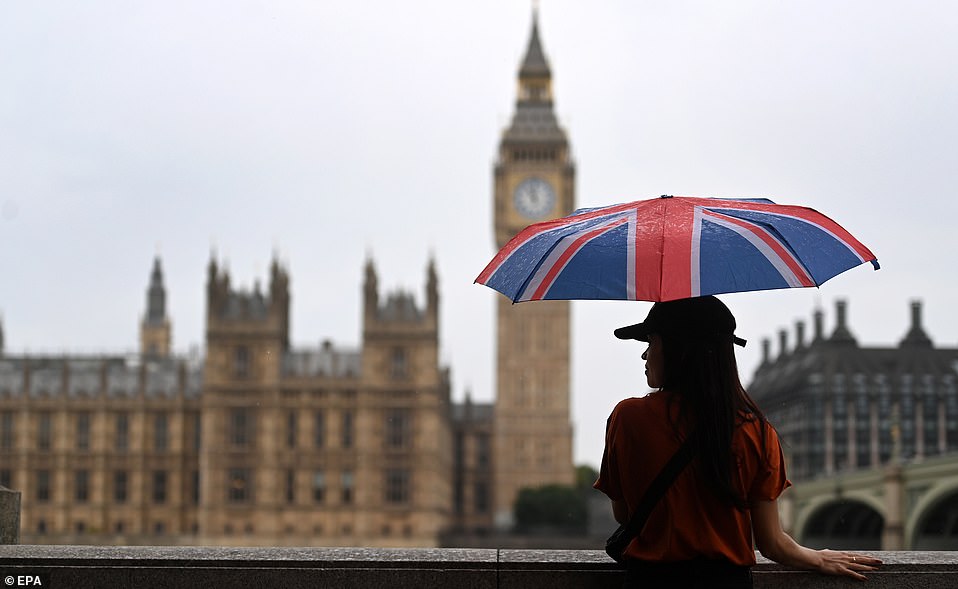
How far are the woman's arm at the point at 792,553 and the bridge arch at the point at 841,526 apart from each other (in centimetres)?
4989

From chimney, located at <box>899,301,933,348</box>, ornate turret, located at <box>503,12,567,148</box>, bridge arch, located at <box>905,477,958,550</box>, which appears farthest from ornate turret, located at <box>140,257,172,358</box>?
bridge arch, located at <box>905,477,958,550</box>

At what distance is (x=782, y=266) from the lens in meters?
4.91

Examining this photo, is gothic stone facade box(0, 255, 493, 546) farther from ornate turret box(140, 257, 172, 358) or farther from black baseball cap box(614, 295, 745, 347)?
black baseball cap box(614, 295, 745, 347)

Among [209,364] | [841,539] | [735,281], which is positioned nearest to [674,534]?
[735,281]

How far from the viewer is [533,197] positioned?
85938mm

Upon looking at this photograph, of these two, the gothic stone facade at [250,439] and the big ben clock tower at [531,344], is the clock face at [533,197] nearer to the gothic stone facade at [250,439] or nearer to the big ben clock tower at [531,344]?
the big ben clock tower at [531,344]

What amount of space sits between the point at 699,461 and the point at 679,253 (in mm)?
737

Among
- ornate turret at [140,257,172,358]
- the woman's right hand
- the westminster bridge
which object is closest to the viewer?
the woman's right hand

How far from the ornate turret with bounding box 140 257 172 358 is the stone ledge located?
387 ft

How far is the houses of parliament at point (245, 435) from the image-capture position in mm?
67688

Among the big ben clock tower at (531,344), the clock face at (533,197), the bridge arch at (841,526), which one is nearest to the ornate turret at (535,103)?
the big ben clock tower at (531,344)

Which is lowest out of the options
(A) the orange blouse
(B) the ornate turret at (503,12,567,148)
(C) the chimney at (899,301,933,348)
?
(A) the orange blouse

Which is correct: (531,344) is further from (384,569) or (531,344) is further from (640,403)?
(640,403)

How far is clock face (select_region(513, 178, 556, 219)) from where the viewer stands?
85.6 meters
